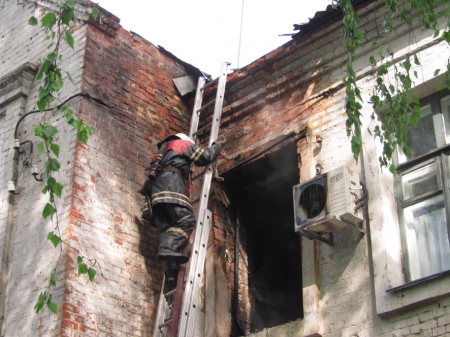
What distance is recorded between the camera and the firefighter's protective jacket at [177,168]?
7.58 metres

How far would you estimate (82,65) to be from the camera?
823 centimetres

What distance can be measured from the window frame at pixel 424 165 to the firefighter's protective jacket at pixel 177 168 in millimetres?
1841

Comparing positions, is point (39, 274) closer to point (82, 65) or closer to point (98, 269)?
point (98, 269)

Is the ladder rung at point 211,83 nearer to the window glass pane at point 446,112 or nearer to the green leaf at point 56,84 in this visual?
the window glass pane at point 446,112

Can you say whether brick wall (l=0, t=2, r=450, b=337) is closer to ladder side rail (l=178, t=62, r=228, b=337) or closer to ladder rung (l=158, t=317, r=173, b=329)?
ladder rung (l=158, t=317, r=173, b=329)

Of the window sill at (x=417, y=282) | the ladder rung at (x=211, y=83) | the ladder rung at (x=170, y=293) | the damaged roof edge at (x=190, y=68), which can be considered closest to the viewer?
the window sill at (x=417, y=282)

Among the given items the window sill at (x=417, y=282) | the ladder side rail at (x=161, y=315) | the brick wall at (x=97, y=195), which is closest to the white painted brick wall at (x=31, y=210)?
the brick wall at (x=97, y=195)

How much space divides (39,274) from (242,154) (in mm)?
2579

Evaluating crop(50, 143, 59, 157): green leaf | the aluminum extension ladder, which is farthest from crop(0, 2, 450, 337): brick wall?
crop(50, 143, 59, 157): green leaf

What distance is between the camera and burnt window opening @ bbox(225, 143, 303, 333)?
8617 millimetres

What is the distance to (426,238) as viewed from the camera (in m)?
6.77

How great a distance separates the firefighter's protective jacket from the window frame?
1.84 m

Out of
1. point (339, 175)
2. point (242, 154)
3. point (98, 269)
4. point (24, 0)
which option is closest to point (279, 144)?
point (242, 154)

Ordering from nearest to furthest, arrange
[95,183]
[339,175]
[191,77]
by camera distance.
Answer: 1. [339,175]
2. [95,183]
3. [191,77]
